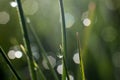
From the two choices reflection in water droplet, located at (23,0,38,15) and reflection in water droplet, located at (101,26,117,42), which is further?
reflection in water droplet, located at (23,0,38,15)

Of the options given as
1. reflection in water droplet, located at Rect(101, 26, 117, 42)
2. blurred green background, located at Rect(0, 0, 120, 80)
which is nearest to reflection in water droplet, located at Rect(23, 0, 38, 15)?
blurred green background, located at Rect(0, 0, 120, 80)

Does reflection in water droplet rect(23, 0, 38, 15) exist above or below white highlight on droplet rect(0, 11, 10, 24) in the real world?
above

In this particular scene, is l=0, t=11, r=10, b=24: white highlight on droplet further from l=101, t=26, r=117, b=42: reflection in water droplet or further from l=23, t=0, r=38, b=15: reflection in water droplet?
l=101, t=26, r=117, b=42: reflection in water droplet

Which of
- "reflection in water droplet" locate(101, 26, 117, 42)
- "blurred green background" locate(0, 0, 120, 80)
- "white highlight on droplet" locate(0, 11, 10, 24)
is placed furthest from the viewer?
"white highlight on droplet" locate(0, 11, 10, 24)

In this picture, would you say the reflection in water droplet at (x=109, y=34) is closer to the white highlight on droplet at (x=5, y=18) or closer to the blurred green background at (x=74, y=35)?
the blurred green background at (x=74, y=35)

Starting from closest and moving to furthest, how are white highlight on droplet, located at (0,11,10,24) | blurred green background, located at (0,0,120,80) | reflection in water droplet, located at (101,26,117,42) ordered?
1. blurred green background, located at (0,0,120,80)
2. reflection in water droplet, located at (101,26,117,42)
3. white highlight on droplet, located at (0,11,10,24)

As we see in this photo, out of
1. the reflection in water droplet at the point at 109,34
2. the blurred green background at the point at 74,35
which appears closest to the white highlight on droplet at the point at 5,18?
the blurred green background at the point at 74,35

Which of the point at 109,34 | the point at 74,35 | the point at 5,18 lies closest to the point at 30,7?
the point at 5,18
